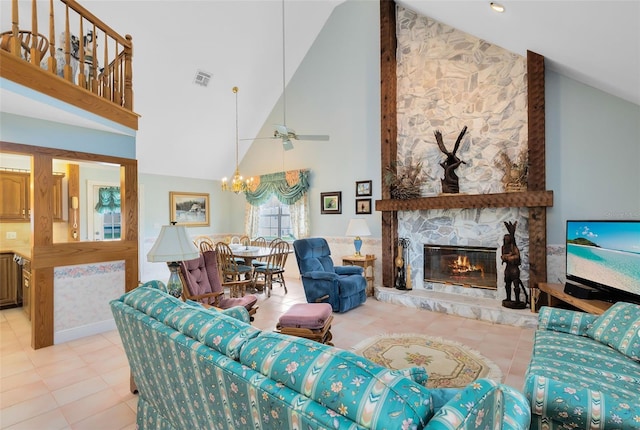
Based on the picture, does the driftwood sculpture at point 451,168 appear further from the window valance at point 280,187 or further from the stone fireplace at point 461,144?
the window valance at point 280,187

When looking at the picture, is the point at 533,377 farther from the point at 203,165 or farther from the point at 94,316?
the point at 203,165

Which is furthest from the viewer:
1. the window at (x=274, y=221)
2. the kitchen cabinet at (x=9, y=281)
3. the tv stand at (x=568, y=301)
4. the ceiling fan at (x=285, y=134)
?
the window at (x=274, y=221)

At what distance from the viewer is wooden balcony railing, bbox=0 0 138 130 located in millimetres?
2368

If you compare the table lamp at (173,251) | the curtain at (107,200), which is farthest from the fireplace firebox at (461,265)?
the curtain at (107,200)

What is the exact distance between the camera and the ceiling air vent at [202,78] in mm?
5821

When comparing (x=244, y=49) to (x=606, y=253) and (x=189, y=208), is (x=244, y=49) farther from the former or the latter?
(x=606, y=253)

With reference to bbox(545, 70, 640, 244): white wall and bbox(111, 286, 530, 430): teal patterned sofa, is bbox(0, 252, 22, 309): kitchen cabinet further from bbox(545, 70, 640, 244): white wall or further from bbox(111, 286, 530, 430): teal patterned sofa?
bbox(545, 70, 640, 244): white wall

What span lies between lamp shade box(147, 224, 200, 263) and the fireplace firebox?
3.86 metres

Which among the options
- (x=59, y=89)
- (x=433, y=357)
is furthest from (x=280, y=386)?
(x=59, y=89)

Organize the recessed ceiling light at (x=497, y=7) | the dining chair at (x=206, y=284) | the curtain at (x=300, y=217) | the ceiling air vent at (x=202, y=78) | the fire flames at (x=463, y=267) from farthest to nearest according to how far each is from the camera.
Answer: the curtain at (x=300, y=217)
the ceiling air vent at (x=202, y=78)
the fire flames at (x=463, y=267)
the dining chair at (x=206, y=284)
the recessed ceiling light at (x=497, y=7)

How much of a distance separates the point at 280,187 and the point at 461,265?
402 cm

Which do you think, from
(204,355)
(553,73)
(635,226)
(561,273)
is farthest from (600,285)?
(204,355)

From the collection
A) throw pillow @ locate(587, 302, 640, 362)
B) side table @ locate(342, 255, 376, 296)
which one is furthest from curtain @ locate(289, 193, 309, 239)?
throw pillow @ locate(587, 302, 640, 362)

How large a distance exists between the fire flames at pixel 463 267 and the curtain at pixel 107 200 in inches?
251
